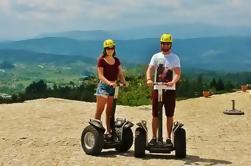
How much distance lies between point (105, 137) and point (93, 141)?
0.86 feet

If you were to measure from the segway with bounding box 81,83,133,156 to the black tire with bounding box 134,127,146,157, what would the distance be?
66cm

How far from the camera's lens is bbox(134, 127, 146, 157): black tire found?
39.3 feet

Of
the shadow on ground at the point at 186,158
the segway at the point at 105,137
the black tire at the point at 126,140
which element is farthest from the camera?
the black tire at the point at 126,140

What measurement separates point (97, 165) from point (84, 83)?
2527cm

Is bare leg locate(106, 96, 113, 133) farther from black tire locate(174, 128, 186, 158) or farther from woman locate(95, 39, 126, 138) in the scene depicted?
black tire locate(174, 128, 186, 158)

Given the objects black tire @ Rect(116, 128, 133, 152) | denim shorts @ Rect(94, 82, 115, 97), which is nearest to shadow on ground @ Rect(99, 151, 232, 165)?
black tire @ Rect(116, 128, 133, 152)

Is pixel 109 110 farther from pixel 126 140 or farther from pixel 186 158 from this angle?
pixel 186 158

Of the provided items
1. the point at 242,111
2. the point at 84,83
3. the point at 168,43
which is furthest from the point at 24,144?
the point at 84,83

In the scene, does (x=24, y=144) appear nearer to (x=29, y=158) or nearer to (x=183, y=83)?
(x=29, y=158)

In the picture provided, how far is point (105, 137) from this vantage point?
1253cm

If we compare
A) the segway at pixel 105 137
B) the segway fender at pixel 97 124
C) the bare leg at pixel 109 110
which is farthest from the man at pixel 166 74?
the segway fender at pixel 97 124

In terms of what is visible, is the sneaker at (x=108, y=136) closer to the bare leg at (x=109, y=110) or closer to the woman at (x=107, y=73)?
the bare leg at (x=109, y=110)

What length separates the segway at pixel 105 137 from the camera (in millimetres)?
12289

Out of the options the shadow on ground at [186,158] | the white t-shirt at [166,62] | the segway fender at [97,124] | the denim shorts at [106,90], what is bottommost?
the shadow on ground at [186,158]
